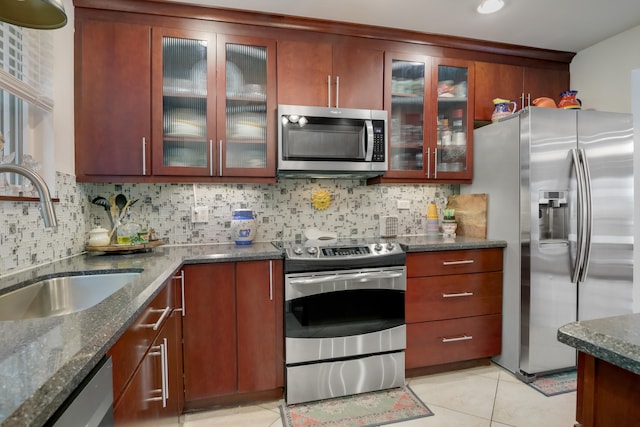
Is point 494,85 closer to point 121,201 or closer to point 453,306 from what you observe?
point 453,306

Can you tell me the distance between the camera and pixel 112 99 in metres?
1.97

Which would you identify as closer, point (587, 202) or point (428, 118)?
point (587, 202)

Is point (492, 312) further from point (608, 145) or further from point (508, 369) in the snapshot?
point (608, 145)

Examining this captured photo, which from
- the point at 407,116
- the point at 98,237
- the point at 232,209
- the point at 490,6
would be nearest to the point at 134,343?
the point at 98,237

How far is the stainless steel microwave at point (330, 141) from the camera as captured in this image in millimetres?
2129

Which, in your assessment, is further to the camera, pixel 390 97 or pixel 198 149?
pixel 390 97

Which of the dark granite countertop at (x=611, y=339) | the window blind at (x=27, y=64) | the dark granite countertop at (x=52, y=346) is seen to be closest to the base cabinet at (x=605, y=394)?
the dark granite countertop at (x=611, y=339)

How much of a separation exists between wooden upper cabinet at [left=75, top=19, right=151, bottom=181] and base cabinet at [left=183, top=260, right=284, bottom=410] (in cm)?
82

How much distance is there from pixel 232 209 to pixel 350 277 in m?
1.02

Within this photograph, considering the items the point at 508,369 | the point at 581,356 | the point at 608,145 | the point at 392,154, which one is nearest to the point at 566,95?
the point at 608,145

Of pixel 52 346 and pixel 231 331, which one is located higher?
pixel 52 346

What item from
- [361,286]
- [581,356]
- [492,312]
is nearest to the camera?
[581,356]

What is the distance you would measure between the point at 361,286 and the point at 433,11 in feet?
6.04

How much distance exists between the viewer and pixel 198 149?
6.93 ft
